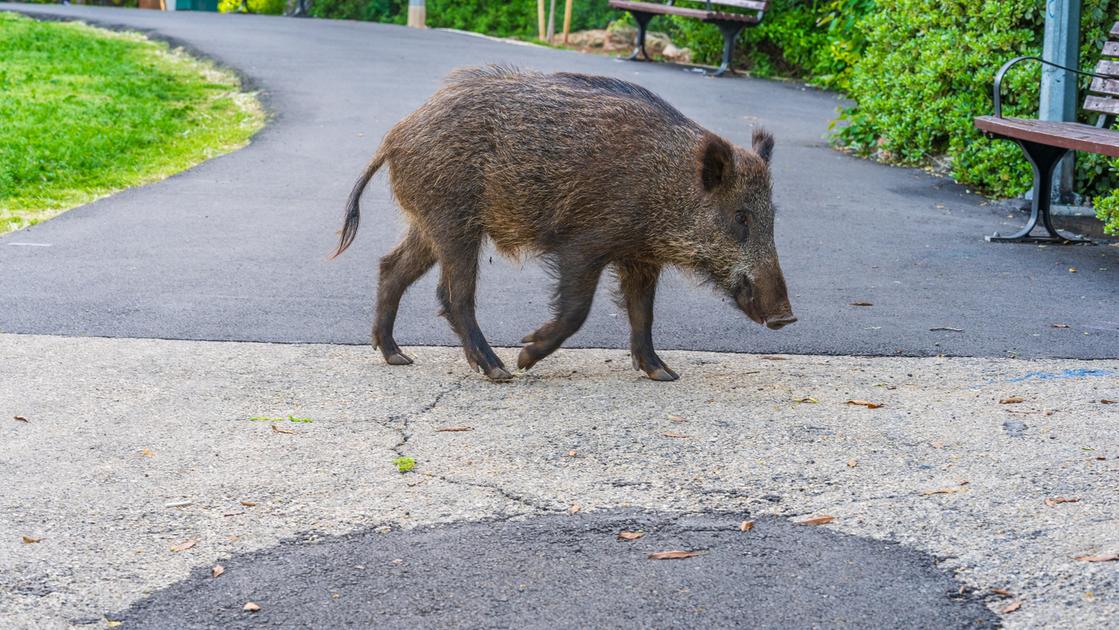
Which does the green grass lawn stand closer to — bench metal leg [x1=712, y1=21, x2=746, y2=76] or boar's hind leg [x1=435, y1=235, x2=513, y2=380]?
boar's hind leg [x1=435, y1=235, x2=513, y2=380]

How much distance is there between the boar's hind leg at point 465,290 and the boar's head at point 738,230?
3.17 ft

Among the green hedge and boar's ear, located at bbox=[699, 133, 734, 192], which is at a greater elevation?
the green hedge

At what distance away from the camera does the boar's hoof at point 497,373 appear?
18.6 ft

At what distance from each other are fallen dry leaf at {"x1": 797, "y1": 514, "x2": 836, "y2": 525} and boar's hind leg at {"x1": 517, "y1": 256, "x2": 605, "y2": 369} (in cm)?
169

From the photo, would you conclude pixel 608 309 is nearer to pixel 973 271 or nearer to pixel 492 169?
pixel 492 169

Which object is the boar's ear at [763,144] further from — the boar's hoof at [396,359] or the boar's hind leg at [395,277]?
the boar's hoof at [396,359]

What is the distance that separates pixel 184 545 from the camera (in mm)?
3891

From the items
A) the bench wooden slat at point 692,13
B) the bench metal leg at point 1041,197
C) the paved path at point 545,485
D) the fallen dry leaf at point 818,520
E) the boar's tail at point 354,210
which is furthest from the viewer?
the bench wooden slat at point 692,13

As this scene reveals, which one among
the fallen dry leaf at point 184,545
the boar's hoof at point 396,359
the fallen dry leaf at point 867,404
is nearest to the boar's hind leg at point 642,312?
the fallen dry leaf at point 867,404

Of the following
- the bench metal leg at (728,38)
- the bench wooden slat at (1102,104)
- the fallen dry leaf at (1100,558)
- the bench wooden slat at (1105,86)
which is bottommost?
the fallen dry leaf at (1100,558)

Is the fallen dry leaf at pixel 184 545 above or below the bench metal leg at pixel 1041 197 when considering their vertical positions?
below

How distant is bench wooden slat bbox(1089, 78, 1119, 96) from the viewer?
8.98 meters

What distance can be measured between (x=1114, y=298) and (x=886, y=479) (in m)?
3.55

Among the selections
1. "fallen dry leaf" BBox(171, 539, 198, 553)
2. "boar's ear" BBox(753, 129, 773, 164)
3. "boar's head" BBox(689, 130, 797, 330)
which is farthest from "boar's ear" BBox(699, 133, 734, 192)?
"fallen dry leaf" BBox(171, 539, 198, 553)
